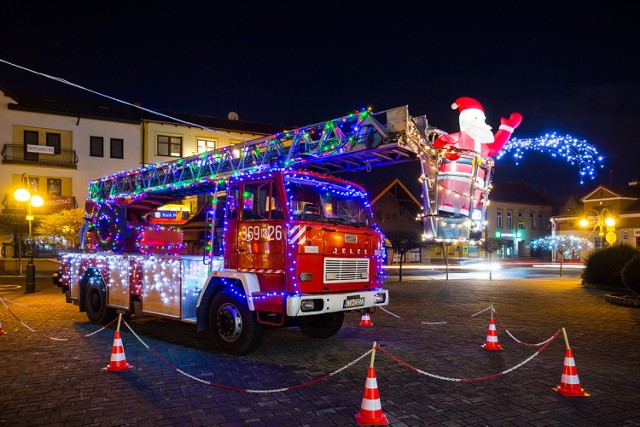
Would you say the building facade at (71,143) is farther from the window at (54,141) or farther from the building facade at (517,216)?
the building facade at (517,216)

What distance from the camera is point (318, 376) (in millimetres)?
6945

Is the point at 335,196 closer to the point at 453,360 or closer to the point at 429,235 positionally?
the point at 429,235

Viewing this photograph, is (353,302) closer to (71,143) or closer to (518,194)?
(71,143)

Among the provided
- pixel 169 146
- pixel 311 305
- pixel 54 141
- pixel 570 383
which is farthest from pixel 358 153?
pixel 54 141

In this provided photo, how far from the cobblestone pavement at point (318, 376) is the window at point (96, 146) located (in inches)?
966

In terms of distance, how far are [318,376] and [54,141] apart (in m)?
33.0

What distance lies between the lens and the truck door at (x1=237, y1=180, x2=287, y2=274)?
25.3 feet

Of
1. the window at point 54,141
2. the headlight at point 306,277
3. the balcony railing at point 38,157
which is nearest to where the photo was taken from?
the headlight at point 306,277

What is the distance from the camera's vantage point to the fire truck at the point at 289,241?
774cm

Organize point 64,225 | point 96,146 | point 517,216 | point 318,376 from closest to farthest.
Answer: point 318,376
point 64,225
point 96,146
point 517,216

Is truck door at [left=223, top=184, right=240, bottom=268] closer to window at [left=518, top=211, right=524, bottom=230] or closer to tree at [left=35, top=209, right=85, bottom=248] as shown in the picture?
tree at [left=35, top=209, right=85, bottom=248]

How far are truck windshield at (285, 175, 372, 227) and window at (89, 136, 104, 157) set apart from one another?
30056 mm

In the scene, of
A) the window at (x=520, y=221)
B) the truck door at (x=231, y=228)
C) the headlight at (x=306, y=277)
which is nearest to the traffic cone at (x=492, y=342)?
the headlight at (x=306, y=277)

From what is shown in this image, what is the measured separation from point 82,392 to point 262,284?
2.92m
